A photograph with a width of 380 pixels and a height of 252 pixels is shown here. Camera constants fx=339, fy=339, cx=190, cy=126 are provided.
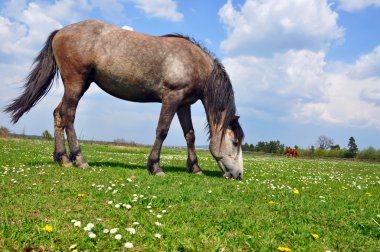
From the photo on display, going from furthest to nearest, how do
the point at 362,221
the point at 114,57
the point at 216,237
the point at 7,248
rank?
the point at 114,57, the point at 362,221, the point at 216,237, the point at 7,248

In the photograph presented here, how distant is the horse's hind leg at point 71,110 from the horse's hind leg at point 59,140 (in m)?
0.30

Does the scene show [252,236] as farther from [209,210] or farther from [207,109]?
[207,109]

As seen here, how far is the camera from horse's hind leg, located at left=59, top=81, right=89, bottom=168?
33.9 ft

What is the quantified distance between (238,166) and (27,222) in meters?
6.91

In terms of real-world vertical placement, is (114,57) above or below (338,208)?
above

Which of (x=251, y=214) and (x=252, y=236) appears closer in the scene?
(x=252, y=236)

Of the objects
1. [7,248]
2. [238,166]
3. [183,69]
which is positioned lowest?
[7,248]

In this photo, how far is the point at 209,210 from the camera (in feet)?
19.8

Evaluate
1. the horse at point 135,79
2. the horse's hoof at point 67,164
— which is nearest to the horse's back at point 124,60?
the horse at point 135,79

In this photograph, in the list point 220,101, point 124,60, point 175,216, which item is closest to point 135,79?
point 124,60

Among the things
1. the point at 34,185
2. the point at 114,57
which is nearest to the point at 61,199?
the point at 34,185

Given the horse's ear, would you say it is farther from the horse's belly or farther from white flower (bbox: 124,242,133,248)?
white flower (bbox: 124,242,133,248)

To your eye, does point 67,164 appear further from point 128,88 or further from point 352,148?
point 352,148

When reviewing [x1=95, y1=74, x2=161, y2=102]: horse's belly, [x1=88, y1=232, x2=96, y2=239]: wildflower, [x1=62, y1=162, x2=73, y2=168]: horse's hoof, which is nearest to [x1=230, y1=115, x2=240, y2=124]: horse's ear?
[x1=95, y1=74, x2=161, y2=102]: horse's belly
